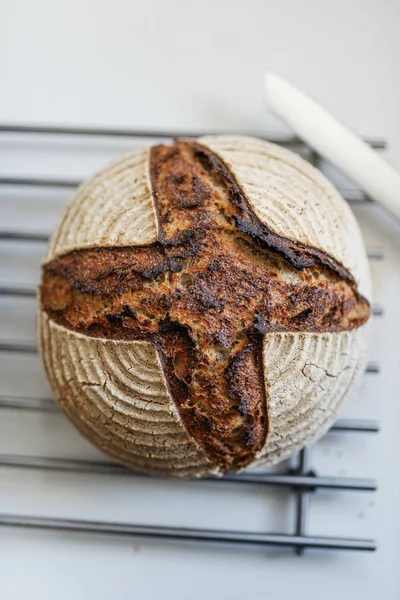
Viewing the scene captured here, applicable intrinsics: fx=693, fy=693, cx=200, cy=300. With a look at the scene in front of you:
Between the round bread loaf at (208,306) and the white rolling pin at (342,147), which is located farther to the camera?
the white rolling pin at (342,147)

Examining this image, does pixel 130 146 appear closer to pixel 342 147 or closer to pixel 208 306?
pixel 342 147

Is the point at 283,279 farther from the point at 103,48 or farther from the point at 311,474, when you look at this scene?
the point at 103,48

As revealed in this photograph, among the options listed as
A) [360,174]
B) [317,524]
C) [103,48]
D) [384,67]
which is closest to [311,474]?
[317,524]

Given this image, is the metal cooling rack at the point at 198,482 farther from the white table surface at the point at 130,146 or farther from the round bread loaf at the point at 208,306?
the round bread loaf at the point at 208,306

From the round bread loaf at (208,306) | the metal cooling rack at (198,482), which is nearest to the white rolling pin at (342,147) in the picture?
the metal cooling rack at (198,482)

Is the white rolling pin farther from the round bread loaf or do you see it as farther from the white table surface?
the round bread loaf
